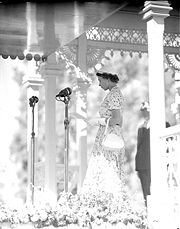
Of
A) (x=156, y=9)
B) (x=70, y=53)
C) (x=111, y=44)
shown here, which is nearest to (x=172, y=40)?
(x=111, y=44)

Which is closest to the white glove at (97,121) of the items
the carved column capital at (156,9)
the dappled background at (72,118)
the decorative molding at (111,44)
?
the carved column capital at (156,9)

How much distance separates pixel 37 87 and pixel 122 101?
3800 mm

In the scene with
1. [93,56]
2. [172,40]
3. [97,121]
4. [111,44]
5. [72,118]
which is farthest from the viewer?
[72,118]

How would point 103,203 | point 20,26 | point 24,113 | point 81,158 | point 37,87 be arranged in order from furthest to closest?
point 24,113 → point 37,87 → point 81,158 → point 20,26 → point 103,203

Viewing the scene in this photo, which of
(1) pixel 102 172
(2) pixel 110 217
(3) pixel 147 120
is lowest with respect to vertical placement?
(2) pixel 110 217

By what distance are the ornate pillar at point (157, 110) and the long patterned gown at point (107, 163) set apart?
0.97 metres

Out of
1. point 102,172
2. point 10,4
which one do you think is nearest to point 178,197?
point 102,172

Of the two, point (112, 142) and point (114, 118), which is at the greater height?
point (114, 118)

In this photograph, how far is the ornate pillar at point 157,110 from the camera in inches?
270

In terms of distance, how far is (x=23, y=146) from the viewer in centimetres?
3103

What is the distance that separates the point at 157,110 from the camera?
704 cm

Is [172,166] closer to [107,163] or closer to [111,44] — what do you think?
[107,163]

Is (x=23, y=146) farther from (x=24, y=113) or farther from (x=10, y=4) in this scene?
(x=10, y=4)

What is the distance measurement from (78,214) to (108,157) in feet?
5.06
